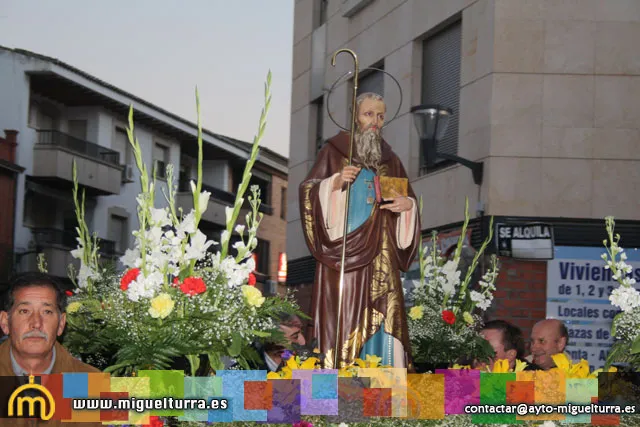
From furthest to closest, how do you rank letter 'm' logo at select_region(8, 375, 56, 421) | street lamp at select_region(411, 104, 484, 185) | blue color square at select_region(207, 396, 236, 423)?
street lamp at select_region(411, 104, 484, 185)
blue color square at select_region(207, 396, 236, 423)
letter 'm' logo at select_region(8, 375, 56, 421)

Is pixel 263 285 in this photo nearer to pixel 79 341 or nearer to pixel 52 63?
pixel 52 63

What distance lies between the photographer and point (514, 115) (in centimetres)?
1557

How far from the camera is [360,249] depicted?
8.72m

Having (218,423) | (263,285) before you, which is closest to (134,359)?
(218,423)

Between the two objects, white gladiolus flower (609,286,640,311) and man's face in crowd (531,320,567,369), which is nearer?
white gladiolus flower (609,286,640,311)

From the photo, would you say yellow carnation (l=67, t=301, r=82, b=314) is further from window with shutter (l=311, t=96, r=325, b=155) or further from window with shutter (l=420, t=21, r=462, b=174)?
window with shutter (l=311, t=96, r=325, b=155)

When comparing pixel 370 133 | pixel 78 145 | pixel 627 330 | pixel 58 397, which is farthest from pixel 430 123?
pixel 78 145

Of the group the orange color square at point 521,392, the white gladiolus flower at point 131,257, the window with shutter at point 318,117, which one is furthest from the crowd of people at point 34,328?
the window with shutter at point 318,117

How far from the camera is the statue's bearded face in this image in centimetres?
880

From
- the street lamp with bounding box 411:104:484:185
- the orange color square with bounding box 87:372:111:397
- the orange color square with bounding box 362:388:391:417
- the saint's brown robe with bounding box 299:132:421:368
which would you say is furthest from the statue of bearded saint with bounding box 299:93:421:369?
the street lamp with bounding box 411:104:484:185

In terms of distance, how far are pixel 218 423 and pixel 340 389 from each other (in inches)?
33.8

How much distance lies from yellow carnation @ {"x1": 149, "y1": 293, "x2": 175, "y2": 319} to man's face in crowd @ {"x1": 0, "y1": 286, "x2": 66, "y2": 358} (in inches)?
26.1

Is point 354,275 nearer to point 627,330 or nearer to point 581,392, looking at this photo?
point 627,330

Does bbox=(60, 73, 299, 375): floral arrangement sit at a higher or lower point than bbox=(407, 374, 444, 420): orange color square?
higher
